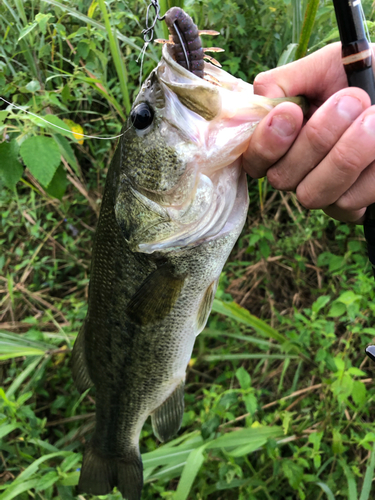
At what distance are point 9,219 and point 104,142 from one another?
1.15 metres

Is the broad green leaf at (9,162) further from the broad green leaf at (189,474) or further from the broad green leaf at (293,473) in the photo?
the broad green leaf at (293,473)

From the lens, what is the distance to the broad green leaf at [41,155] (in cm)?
173

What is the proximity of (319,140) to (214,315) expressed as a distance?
186 cm

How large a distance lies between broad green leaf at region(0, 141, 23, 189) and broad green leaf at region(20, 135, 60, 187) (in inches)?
2.4

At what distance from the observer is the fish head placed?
1.02m

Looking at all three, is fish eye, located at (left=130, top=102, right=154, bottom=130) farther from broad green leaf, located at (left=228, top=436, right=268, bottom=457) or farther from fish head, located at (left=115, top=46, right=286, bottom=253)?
broad green leaf, located at (left=228, top=436, right=268, bottom=457)

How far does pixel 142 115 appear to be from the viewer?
3.64 ft

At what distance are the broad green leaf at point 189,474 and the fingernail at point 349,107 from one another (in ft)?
5.25

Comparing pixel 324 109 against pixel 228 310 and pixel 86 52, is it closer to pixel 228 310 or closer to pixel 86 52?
pixel 228 310

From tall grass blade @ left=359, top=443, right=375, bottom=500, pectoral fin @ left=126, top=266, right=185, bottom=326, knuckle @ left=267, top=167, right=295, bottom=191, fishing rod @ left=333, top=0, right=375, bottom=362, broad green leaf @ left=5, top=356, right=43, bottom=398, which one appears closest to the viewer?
fishing rod @ left=333, top=0, right=375, bottom=362

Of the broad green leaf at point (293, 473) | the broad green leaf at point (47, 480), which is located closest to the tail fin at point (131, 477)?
the broad green leaf at point (47, 480)

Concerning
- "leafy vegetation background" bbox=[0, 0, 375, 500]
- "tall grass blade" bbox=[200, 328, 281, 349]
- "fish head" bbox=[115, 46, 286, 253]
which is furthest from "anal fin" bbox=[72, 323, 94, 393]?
"tall grass blade" bbox=[200, 328, 281, 349]

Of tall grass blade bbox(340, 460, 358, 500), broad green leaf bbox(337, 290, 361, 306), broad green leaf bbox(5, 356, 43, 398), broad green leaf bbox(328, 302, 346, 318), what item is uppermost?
broad green leaf bbox(337, 290, 361, 306)

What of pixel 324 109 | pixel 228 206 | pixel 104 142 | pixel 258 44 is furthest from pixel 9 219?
pixel 324 109
